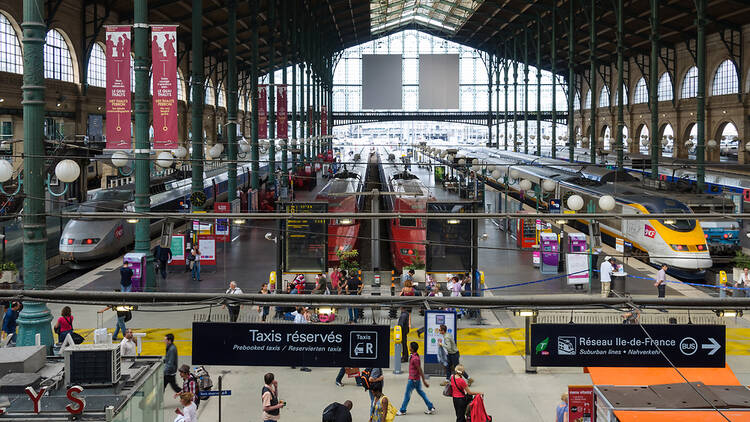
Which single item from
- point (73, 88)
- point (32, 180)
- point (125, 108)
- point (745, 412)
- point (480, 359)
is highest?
point (73, 88)

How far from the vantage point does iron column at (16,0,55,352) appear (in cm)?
1027

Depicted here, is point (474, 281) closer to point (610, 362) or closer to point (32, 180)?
point (610, 362)

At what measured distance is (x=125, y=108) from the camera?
50.8 feet

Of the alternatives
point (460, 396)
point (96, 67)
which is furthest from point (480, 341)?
point (96, 67)

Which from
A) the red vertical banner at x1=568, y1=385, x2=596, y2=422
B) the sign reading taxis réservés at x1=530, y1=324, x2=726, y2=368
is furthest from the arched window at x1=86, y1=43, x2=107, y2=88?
the sign reading taxis réservés at x1=530, y1=324, x2=726, y2=368

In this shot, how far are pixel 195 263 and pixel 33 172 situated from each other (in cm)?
1288

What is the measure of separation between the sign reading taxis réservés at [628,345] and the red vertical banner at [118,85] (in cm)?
1021

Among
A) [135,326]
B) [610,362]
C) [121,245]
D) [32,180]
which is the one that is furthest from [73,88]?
[610,362]

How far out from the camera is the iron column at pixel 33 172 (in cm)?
1027

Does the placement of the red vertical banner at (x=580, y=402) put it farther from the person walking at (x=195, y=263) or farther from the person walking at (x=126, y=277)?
the person walking at (x=195, y=263)

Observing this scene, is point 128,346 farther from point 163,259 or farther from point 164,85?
point 163,259

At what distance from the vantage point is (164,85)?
16.6 metres

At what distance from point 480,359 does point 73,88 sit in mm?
31926

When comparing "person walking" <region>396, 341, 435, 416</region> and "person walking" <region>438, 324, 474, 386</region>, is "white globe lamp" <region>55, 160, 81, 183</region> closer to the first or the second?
"person walking" <region>396, 341, 435, 416</region>
